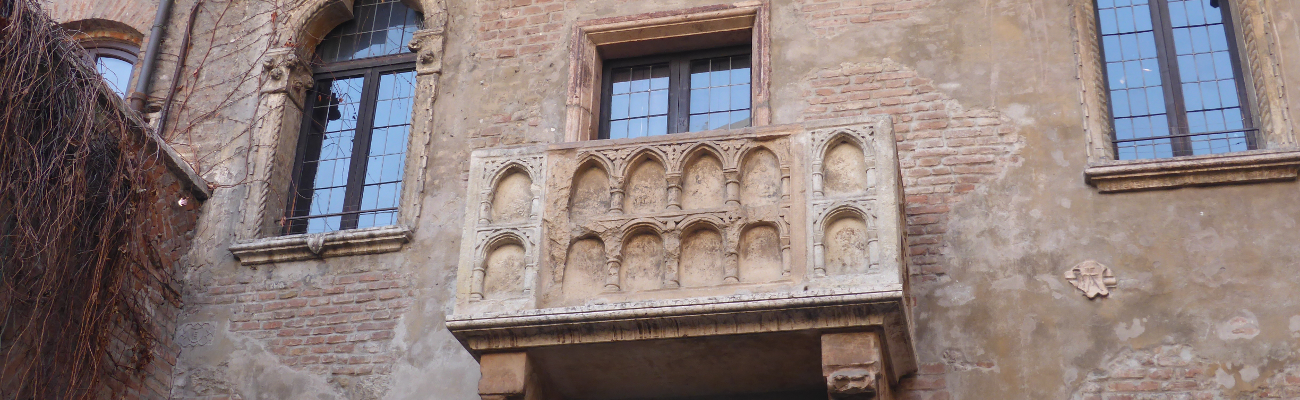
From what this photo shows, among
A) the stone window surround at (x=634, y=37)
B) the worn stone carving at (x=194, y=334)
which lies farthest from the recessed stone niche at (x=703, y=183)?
the worn stone carving at (x=194, y=334)

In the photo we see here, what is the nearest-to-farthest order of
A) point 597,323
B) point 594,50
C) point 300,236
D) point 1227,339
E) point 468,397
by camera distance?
point 597,323 < point 1227,339 < point 468,397 < point 300,236 < point 594,50

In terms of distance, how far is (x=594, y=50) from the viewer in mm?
8992

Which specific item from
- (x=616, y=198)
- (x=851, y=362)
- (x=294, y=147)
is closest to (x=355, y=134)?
(x=294, y=147)

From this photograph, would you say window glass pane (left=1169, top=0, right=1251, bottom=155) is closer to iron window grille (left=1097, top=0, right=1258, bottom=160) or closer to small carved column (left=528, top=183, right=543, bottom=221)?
iron window grille (left=1097, top=0, right=1258, bottom=160)

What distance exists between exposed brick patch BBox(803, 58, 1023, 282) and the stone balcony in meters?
0.73

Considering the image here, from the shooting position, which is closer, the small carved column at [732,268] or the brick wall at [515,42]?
the small carved column at [732,268]

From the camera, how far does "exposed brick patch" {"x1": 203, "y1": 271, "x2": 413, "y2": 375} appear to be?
801 centimetres

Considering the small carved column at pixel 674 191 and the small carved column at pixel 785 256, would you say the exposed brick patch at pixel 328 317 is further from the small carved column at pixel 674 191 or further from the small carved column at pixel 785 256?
the small carved column at pixel 785 256

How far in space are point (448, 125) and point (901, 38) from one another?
9.47ft

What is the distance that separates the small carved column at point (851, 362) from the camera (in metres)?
6.35

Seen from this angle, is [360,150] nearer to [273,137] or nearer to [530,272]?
[273,137]

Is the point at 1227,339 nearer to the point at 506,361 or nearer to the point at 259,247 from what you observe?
the point at 506,361

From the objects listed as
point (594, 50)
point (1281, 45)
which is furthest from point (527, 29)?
point (1281, 45)

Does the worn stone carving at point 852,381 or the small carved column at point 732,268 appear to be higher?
the small carved column at point 732,268
